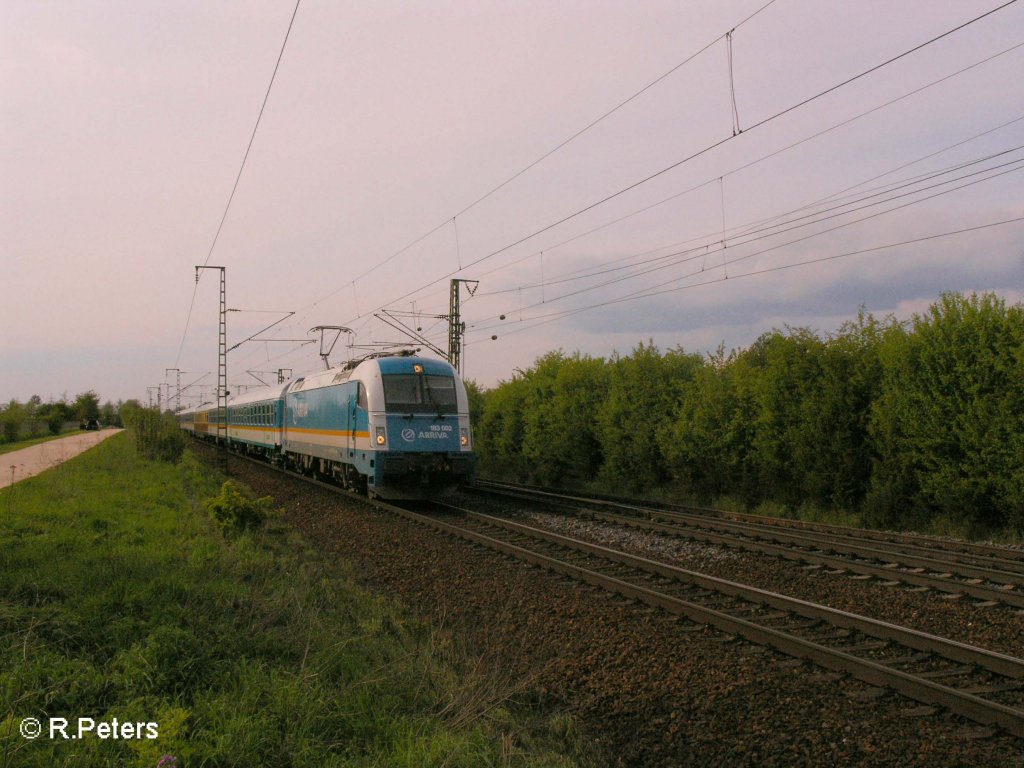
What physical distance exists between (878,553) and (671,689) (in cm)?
554

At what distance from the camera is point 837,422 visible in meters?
14.6

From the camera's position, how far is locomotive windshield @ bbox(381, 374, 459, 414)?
15.8 metres

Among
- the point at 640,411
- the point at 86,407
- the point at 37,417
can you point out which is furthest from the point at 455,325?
the point at 86,407

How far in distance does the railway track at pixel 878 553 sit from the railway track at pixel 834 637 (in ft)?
6.80

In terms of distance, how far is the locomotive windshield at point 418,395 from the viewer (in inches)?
622

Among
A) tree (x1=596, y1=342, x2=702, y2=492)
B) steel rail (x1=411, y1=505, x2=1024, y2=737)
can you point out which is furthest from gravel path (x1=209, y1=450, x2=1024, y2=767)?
tree (x1=596, y1=342, x2=702, y2=492)

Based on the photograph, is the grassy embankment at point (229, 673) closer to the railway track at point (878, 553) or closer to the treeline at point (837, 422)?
the railway track at point (878, 553)

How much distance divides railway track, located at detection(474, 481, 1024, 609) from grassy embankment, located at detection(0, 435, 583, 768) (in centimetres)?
544

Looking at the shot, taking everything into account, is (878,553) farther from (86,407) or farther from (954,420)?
(86,407)

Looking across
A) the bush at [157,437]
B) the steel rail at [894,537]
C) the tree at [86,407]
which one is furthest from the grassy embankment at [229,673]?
the tree at [86,407]

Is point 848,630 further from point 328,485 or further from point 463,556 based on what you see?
point 328,485

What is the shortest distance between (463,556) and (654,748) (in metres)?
6.25

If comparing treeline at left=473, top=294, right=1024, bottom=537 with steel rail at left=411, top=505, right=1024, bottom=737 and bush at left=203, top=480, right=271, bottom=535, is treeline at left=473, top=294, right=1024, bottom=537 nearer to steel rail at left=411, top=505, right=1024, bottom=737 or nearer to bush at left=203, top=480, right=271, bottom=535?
steel rail at left=411, top=505, right=1024, bottom=737

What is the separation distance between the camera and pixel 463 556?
421 inches
